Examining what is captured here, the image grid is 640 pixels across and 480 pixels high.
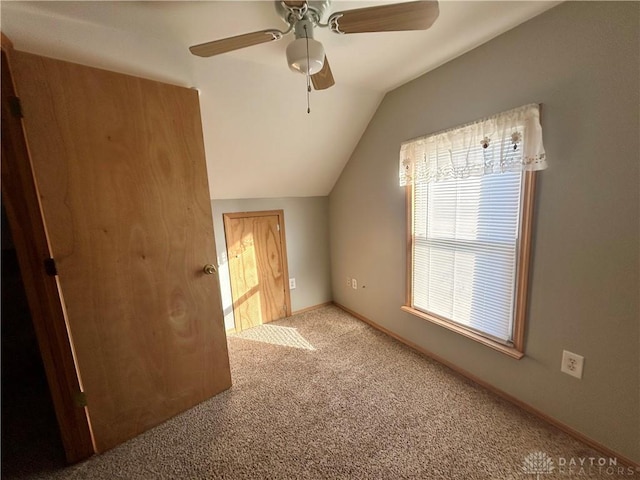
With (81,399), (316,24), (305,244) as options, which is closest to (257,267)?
(305,244)

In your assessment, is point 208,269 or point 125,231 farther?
point 208,269

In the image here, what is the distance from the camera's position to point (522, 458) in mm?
1275

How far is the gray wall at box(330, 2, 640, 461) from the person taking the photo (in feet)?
3.68

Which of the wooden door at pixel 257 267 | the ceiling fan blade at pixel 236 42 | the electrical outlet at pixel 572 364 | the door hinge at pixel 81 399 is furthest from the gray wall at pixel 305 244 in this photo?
the electrical outlet at pixel 572 364

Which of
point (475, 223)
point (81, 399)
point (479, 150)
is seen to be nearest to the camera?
point (81, 399)

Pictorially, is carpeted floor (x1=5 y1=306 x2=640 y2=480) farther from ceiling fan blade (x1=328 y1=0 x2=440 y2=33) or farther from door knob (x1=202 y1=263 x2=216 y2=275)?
ceiling fan blade (x1=328 y1=0 x2=440 y2=33)

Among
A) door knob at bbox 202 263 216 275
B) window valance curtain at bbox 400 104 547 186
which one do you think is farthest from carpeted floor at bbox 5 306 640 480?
window valance curtain at bbox 400 104 547 186

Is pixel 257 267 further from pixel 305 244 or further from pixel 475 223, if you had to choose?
pixel 475 223

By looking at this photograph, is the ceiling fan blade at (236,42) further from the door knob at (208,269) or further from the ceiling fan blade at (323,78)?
the door knob at (208,269)

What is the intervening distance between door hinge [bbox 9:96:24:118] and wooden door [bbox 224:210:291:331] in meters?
1.54

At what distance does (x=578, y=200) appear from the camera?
1.25 metres

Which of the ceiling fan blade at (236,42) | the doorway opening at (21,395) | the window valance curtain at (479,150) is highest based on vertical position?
the ceiling fan blade at (236,42)

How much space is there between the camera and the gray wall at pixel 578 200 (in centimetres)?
112

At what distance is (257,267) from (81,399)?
5.50 ft
